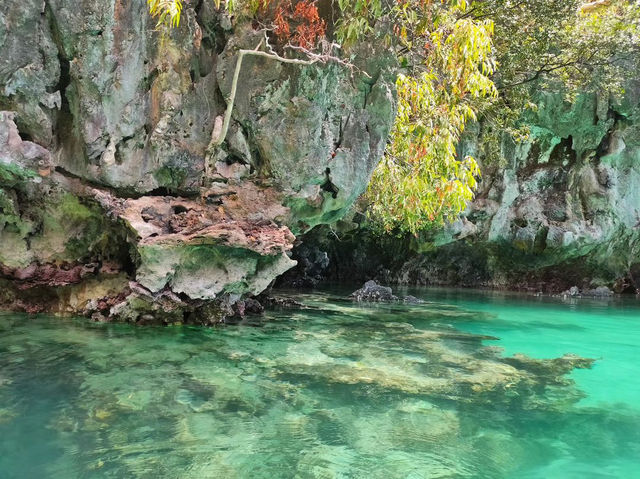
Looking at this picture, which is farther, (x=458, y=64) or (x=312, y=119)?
(x=312, y=119)

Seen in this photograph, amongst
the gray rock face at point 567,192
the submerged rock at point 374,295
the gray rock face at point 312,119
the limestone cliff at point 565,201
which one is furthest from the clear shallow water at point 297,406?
the gray rock face at point 567,192

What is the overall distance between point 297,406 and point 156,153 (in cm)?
566

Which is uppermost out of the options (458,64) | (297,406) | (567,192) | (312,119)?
(567,192)

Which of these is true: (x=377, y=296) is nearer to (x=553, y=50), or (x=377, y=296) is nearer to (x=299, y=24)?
(x=299, y=24)

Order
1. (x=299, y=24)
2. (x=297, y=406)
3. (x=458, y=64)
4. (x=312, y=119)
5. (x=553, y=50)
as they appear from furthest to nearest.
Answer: (x=553, y=50), (x=312, y=119), (x=299, y=24), (x=458, y=64), (x=297, y=406)

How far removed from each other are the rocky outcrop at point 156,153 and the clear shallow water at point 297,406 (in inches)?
38.8

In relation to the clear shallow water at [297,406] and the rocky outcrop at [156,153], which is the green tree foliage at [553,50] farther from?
the clear shallow water at [297,406]

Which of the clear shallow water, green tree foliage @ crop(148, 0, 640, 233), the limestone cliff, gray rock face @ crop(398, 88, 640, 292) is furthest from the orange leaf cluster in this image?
gray rock face @ crop(398, 88, 640, 292)

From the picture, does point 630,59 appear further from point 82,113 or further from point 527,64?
point 82,113

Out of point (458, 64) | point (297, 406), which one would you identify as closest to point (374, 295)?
point (458, 64)

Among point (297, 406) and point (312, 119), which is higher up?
point (312, 119)

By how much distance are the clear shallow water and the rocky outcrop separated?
0.99m

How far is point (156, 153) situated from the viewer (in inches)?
332

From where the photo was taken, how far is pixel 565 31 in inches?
556
